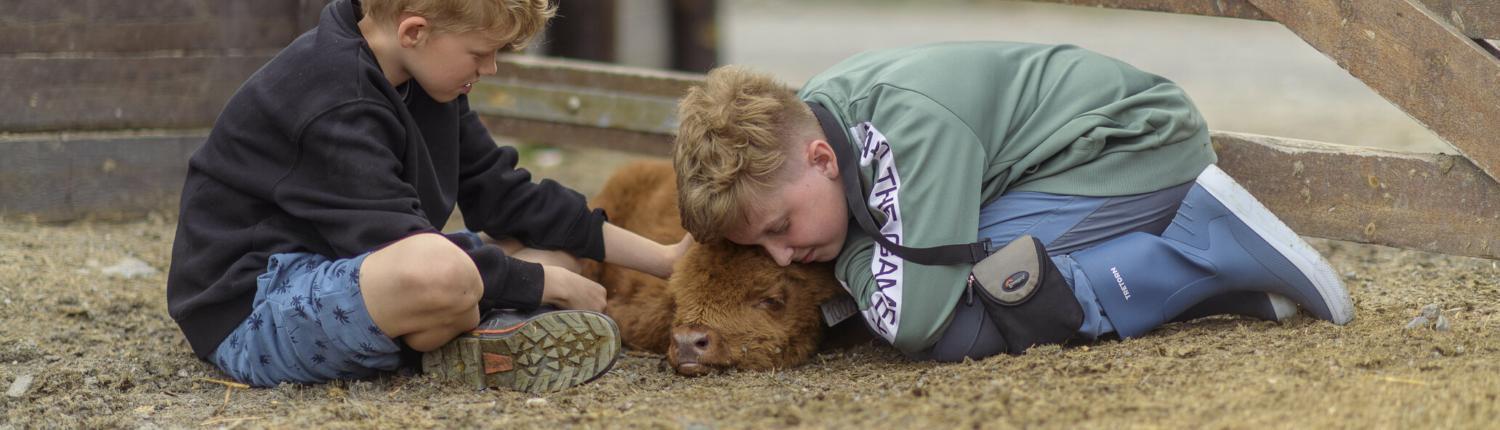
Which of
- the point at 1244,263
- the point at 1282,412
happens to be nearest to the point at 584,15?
the point at 1244,263

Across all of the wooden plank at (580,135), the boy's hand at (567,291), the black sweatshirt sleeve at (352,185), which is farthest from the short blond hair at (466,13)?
the wooden plank at (580,135)

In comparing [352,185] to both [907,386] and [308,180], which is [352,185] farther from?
[907,386]

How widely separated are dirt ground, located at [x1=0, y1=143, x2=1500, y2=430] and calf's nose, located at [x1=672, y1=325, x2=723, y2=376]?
0.05m

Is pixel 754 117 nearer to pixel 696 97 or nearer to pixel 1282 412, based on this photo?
pixel 696 97

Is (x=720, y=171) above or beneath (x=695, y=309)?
above

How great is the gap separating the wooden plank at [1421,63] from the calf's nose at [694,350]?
189cm

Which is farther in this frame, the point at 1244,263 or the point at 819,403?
the point at 1244,263

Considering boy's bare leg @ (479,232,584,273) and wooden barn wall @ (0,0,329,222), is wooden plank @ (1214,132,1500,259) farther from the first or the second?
wooden barn wall @ (0,0,329,222)

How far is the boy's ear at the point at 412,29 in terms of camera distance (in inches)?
100

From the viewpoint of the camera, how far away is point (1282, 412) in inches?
77.5

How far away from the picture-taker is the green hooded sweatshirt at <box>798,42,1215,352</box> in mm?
2654

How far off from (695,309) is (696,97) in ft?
1.92

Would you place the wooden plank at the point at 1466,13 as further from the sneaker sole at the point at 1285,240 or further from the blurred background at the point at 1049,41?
the blurred background at the point at 1049,41

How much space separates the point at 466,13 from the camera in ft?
8.31
